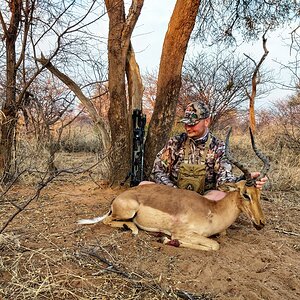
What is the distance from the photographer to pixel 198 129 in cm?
491

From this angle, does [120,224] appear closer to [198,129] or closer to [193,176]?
[193,176]

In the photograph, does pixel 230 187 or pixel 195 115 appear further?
pixel 195 115

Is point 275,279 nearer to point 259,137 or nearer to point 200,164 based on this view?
point 200,164

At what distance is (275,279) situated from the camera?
3406mm

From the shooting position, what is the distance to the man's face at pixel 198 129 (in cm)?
489

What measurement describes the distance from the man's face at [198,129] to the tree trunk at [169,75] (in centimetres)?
174

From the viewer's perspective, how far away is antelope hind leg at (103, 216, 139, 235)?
4.42 metres

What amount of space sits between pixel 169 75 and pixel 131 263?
151 inches

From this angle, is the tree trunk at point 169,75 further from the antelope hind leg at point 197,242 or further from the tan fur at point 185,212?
the antelope hind leg at point 197,242

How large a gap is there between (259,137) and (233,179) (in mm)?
11542

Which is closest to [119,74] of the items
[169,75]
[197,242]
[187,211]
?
[169,75]

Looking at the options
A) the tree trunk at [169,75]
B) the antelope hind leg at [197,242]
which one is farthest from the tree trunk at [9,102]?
the antelope hind leg at [197,242]

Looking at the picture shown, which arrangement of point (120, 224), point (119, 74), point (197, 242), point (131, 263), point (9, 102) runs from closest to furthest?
point (131, 263) < point (197, 242) < point (120, 224) < point (119, 74) < point (9, 102)

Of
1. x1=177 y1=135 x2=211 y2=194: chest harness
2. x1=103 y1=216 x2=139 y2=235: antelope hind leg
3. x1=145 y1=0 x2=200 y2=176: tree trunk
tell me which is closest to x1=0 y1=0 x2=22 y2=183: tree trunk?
x1=145 y1=0 x2=200 y2=176: tree trunk
